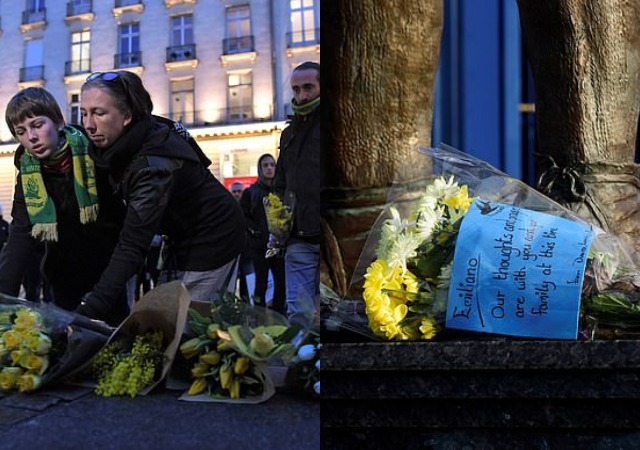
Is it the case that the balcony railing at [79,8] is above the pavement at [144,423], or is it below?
above

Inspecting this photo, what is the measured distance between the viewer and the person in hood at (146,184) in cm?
81

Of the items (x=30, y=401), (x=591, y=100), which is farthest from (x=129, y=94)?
(x=591, y=100)

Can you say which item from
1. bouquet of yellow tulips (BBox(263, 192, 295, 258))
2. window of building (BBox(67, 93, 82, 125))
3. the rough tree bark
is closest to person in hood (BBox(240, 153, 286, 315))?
bouquet of yellow tulips (BBox(263, 192, 295, 258))

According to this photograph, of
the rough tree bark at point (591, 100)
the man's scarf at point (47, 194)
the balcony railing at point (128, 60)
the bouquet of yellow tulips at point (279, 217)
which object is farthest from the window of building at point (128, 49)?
the rough tree bark at point (591, 100)

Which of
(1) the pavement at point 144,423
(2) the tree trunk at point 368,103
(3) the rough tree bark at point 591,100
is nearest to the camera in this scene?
(1) the pavement at point 144,423

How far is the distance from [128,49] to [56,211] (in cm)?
21

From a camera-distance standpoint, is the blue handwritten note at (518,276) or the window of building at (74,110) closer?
the window of building at (74,110)

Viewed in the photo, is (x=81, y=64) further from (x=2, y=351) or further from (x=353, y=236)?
(x=353, y=236)

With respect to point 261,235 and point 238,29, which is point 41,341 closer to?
point 261,235

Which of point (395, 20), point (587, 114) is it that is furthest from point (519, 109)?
point (395, 20)

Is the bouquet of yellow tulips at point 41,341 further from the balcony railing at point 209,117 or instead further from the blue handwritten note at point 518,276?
the blue handwritten note at point 518,276

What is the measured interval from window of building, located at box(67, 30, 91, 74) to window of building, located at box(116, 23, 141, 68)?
4cm

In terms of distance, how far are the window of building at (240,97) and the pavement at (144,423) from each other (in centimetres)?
35

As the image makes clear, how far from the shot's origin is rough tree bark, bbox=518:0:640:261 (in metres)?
1.24
